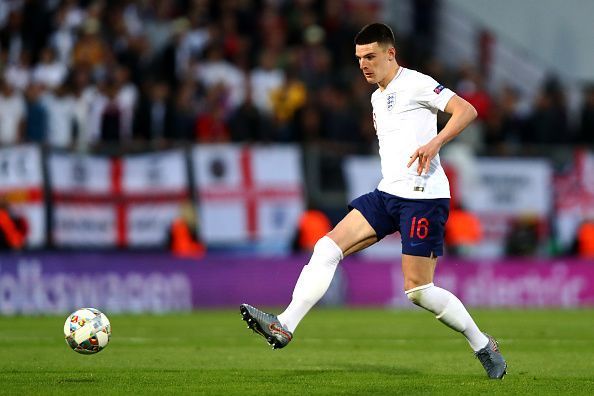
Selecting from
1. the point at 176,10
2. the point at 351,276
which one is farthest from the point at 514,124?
the point at 176,10

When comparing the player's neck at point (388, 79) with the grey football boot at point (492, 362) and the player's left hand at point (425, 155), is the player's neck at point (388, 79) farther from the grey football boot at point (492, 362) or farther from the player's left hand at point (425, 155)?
the grey football boot at point (492, 362)

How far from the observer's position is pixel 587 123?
22.5m

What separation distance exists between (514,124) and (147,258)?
7450 millimetres

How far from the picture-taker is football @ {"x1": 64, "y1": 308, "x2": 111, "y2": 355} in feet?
31.2

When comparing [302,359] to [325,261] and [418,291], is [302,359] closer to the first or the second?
[325,261]

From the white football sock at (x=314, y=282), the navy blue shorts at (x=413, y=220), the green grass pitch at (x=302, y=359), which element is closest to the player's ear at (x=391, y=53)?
the navy blue shorts at (x=413, y=220)

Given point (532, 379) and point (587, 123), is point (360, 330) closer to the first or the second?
point (532, 379)

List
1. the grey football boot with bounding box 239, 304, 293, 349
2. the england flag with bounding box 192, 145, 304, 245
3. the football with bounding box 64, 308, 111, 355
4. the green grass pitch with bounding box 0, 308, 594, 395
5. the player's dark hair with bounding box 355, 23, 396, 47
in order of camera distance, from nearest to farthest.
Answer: the green grass pitch with bounding box 0, 308, 594, 395, the grey football boot with bounding box 239, 304, 293, 349, the player's dark hair with bounding box 355, 23, 396, 47, the football with bounding box 64, 308, 111, 355, the england flag with bounding box 192, 145, 304, 245

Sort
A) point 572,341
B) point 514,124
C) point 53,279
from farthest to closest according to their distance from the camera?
point 514,124
point 53,279
point 572,341

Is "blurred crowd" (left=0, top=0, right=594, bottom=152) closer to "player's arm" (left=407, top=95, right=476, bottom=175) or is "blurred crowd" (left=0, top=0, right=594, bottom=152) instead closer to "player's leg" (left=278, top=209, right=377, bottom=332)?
"player's leg" (left=278, top=209, right=377, bottom=332)

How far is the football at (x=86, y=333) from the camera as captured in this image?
9508 millimetres

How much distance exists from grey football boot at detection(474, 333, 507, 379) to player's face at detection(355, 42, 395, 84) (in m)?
2.12

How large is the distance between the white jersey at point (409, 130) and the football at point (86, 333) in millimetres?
2421

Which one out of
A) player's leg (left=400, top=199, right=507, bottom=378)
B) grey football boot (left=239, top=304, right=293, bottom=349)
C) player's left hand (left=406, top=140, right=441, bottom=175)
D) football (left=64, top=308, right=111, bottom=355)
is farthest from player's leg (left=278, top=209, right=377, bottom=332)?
football (left=64, top=308, right=111, bottom=355)
